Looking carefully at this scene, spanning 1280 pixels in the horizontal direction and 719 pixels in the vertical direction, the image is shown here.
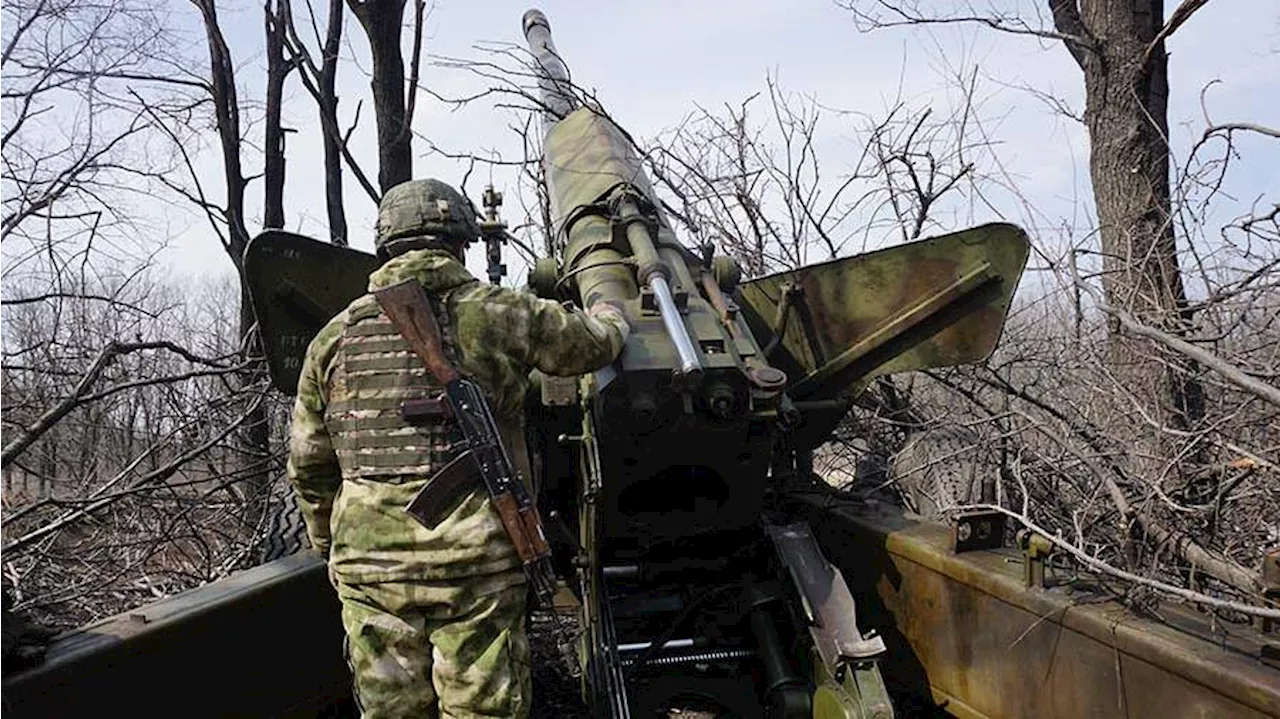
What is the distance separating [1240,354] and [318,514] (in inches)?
117

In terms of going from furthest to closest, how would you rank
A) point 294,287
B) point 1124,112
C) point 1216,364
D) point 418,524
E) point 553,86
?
point 553,86
point 1124,112
point 294,287
point 418,524
point 1216,364

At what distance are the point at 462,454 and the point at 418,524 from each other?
0.72 feet

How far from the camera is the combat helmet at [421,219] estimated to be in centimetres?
325

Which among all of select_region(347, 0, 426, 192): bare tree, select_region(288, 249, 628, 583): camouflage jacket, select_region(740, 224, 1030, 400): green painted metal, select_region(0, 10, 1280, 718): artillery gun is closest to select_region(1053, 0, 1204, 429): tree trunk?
select_region(740, 224, 1030, 400): green painted metal

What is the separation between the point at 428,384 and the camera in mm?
3059

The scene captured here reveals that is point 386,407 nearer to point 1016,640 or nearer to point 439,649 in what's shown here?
point 439,649

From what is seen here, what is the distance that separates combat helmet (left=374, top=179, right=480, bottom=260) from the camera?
3.25 m

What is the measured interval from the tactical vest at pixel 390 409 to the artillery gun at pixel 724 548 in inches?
22.9

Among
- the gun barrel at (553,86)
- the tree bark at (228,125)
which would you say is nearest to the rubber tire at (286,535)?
the gun barrel at (553,86)

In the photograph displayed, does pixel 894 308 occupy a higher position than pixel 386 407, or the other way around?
pixel 894 308

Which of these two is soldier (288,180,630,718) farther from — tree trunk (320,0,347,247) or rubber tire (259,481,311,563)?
tree trunk (320,0,347,247)

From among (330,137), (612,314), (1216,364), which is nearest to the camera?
(1216,364)

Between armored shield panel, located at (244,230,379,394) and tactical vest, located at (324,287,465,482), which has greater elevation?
armored shield panel, located at (244,230,379,394)

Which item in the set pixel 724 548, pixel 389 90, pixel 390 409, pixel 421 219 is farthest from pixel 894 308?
pixel 389 90
